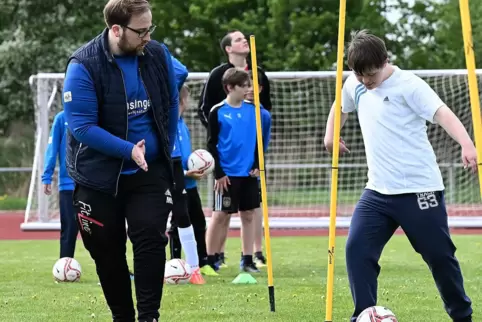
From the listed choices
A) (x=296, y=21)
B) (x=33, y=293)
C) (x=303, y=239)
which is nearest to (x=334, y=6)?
(x=296, y=21)

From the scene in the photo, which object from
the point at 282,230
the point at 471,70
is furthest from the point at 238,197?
the point at 282,230

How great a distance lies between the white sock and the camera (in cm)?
900

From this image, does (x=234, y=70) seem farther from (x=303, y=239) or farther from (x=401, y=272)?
(x=303, y=239)

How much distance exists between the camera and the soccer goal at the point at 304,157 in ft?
63.0

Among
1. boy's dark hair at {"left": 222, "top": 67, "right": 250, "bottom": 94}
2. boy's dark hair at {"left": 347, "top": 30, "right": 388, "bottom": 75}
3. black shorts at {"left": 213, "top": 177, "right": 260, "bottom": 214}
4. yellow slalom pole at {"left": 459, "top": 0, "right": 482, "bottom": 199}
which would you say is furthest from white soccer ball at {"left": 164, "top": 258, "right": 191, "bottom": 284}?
yellow slalom pole at {"left": 459, "top": 0, "right": 482, "bottom": 199}

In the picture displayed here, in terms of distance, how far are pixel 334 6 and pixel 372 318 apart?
2746 centimetres

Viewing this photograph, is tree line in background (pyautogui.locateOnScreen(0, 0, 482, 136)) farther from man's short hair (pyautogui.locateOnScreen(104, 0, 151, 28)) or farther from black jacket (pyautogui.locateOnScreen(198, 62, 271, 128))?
man's short hair (pyautogui.locateOnScreen(104, 0, 151, 28))

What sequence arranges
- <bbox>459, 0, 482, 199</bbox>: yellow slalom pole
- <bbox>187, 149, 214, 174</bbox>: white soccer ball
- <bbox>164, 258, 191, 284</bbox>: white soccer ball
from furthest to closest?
<bbox>187, 149, 214, 174</bbox>: white soccer ball → <bbox>164, 258, 191, 284</bbox>: white soccer ball → <bbox>459, 0, 482, 199</bbox>: yellow slalom pole

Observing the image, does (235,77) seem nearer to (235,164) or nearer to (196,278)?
(235,164)

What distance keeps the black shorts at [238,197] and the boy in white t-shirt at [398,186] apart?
13.3 ft

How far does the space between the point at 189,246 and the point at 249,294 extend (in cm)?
107

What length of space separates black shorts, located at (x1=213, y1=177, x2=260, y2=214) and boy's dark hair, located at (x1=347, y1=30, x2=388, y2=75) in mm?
4398

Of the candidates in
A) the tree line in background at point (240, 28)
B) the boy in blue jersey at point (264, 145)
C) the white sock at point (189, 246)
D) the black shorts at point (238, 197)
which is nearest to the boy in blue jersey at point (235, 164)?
the black shorts at point (238, 197)

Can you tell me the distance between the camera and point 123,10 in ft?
17.9
